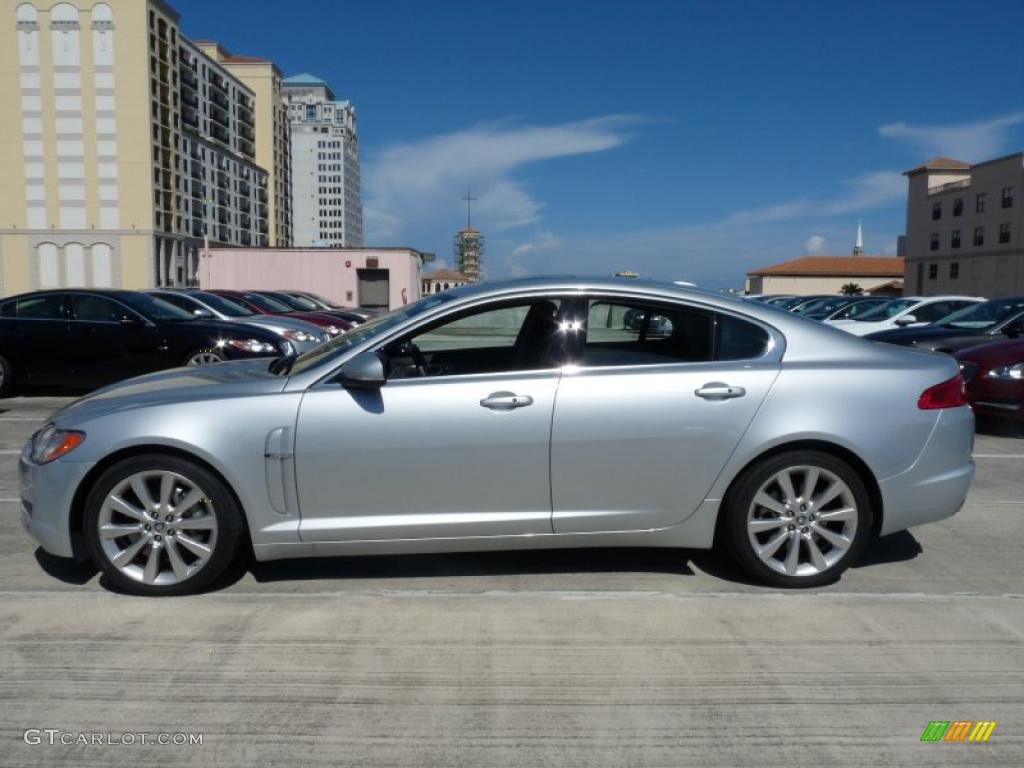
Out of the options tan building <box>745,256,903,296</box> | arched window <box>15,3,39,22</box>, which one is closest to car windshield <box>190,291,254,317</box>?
arched window <box>15,3,39,22</box>

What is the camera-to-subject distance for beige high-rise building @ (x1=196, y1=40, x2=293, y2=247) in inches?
4550

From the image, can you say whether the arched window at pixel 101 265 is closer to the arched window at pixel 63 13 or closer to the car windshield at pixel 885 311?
the arched window at pixel 63 13

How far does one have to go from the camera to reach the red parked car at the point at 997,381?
862 centimetres

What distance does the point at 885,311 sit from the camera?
60.5 feet

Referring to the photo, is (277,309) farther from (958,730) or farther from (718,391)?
(958,730)

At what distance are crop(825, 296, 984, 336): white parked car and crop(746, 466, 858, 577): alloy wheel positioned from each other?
1240 cm

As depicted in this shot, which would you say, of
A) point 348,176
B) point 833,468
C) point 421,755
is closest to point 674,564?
point 833,468

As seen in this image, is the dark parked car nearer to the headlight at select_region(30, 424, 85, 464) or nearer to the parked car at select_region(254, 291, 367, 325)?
the headlight at select_region(30, 424, 85, 464)

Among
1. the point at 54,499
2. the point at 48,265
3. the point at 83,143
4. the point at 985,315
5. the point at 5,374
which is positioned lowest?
the point at 5,374

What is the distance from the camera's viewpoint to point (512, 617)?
4.05 metres

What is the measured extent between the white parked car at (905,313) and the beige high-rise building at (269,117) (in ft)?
357

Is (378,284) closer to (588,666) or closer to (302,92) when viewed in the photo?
(588,666)

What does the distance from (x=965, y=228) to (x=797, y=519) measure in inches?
3424

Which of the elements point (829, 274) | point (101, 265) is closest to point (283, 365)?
point (101, 265)
